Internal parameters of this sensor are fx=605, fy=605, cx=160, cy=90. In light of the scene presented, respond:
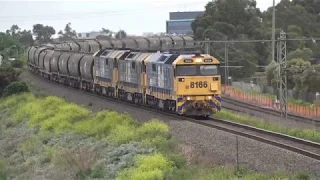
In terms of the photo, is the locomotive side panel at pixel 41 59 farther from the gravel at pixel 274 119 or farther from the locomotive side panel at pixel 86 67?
the gravel at pixel 274 119

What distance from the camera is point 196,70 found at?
3039 cm

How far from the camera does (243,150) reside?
1980 centimetres


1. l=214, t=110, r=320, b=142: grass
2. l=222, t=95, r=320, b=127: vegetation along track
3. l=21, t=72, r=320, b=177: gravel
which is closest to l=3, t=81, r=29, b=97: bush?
l=222, t=95, r=320, b=127: vegetation along track

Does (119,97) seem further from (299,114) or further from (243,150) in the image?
(243,150)

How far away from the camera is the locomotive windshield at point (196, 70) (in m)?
30.2

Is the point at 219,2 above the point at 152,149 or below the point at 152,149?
above

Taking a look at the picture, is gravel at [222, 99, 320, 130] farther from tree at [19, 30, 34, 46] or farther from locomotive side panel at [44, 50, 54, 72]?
tree at [19, 30, 34, 46]

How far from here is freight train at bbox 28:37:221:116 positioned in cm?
3027

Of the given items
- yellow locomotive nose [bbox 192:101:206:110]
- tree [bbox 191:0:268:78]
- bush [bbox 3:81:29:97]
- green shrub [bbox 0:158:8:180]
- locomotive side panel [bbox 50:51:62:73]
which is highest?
tree [bbox 191:0:268:78]

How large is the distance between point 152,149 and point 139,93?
1600cm

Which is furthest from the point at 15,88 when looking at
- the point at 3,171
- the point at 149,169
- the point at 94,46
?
the point at 94,46

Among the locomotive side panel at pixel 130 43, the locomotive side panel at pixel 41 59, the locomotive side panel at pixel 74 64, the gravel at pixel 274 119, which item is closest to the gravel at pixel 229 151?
→ the gravel at pixel 274 119

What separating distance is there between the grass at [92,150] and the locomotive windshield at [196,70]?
139 inches

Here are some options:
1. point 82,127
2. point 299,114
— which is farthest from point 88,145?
point 299,114
